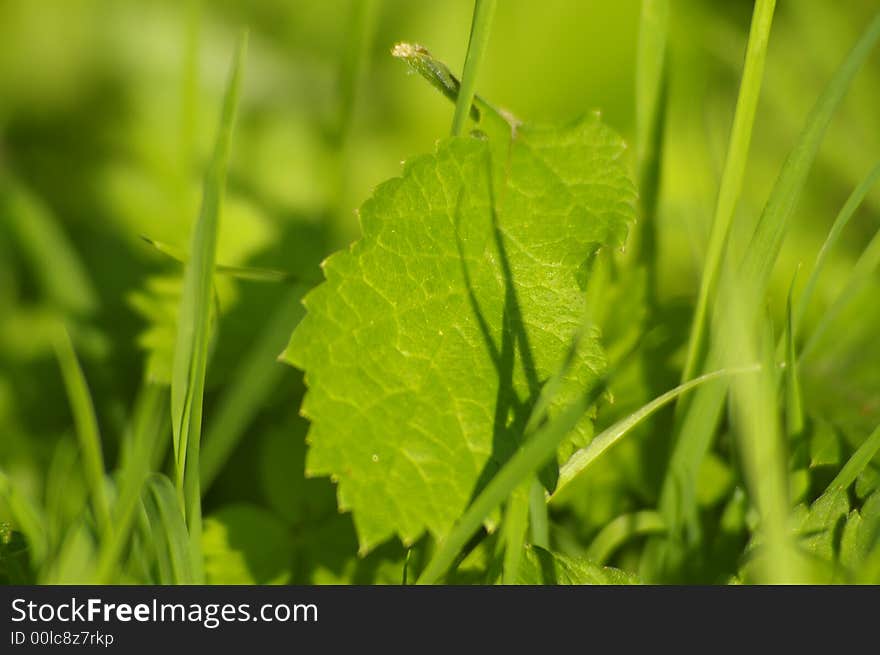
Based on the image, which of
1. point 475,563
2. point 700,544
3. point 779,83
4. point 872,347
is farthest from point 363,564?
point 779,83

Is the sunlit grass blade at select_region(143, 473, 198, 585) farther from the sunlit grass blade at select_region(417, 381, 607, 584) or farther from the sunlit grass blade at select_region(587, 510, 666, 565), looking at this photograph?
the sunlit grass blade at select_region(587, 510, 666, 565)

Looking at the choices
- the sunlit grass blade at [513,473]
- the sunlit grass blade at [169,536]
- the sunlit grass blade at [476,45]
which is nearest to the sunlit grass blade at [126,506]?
the sunlit grass blade at [169,536]

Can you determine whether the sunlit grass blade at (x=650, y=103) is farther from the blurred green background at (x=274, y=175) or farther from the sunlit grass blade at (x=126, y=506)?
the sunlit grass blade at (x=126, y=506)

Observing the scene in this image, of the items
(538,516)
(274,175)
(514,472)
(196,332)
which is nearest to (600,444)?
(538,516)

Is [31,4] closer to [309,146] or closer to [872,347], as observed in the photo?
[309,146]

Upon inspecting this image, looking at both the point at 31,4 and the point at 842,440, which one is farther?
the point at 31,4

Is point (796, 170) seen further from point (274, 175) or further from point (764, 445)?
point (274, 175)

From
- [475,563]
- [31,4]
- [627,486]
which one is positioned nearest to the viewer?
[475,563]
